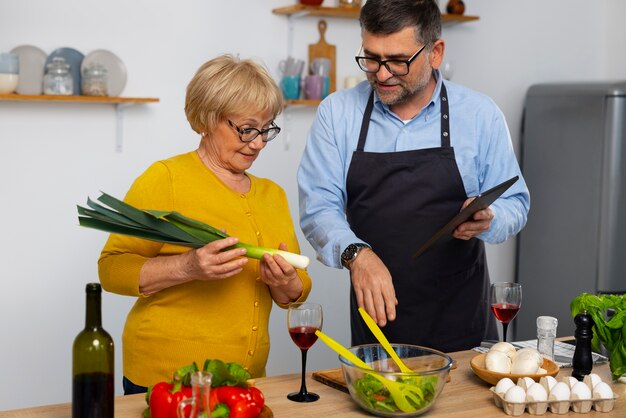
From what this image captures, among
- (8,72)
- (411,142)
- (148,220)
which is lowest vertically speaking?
(148,220)

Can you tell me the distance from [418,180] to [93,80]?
158 centimetres

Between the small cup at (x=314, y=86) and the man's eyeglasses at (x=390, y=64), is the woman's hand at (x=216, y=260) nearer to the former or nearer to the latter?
the man's eyeglasses at (x=390, y=64)

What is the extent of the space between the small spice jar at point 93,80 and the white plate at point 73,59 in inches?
1.7

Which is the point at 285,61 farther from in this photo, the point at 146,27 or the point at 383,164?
the point at 383,164

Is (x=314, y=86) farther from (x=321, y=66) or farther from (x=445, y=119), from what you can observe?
(x=445, y=119)

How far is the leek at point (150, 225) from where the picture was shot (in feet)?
6.48

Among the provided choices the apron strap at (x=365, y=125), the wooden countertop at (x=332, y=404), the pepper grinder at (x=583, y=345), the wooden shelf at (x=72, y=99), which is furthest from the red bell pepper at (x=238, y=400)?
the wooden shelf at (x=72, y=99)

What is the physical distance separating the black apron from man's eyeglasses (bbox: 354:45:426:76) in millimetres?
229

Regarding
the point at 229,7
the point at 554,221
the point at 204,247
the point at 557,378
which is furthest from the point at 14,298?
the point at 554,221

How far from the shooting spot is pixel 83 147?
3830 millimetres

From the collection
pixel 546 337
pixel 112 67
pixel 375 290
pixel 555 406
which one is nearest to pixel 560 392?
pixel 555 406

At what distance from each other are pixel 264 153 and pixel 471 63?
1.34 metres

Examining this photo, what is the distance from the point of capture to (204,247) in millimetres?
2096

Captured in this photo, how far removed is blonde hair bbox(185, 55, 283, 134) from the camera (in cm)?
232
